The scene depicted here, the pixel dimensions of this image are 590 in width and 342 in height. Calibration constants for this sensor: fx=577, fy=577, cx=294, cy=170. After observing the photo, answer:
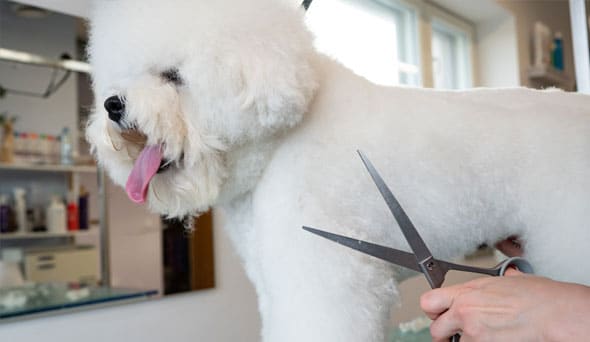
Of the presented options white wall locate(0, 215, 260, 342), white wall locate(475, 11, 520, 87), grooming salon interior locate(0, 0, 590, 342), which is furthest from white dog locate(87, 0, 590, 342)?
white wall locate(475, 11, 520, 87)

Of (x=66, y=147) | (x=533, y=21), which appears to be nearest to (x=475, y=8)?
(x=533, y=21)

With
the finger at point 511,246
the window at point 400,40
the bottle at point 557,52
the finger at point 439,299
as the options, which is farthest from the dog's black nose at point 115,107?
the bottle at point 557,52

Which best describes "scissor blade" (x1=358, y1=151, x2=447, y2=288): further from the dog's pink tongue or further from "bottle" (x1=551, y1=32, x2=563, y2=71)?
"bottle" (x1=551, y1=32, x2=563, y2=71)

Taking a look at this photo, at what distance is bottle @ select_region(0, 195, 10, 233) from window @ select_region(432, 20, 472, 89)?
5.65 feet

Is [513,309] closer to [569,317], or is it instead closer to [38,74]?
[569,317]

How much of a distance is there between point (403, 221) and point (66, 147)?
2.74ft

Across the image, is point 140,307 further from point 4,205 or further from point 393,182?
point 393,182

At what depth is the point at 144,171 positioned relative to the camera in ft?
1.80

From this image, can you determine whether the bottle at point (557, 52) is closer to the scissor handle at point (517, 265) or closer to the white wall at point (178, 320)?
the white wall at point (178, 320)

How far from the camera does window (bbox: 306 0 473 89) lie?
177 centimetres

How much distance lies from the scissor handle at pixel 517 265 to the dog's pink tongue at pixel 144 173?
35 cm

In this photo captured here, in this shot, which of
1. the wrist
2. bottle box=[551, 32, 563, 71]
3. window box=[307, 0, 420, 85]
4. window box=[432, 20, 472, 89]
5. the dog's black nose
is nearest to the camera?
the wrist

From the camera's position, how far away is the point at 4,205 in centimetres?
106

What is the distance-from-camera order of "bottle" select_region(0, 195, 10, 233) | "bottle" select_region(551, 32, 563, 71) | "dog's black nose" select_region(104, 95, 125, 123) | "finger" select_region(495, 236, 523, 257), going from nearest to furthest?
"dog's black nose" select_region(104, 95, 125, 123)
"finger" select_region(495, 236, 523, 257)
"bottle" select_region(0, 195, 10, 233)
"bottle" select_region(551, 32, 563, 71)
